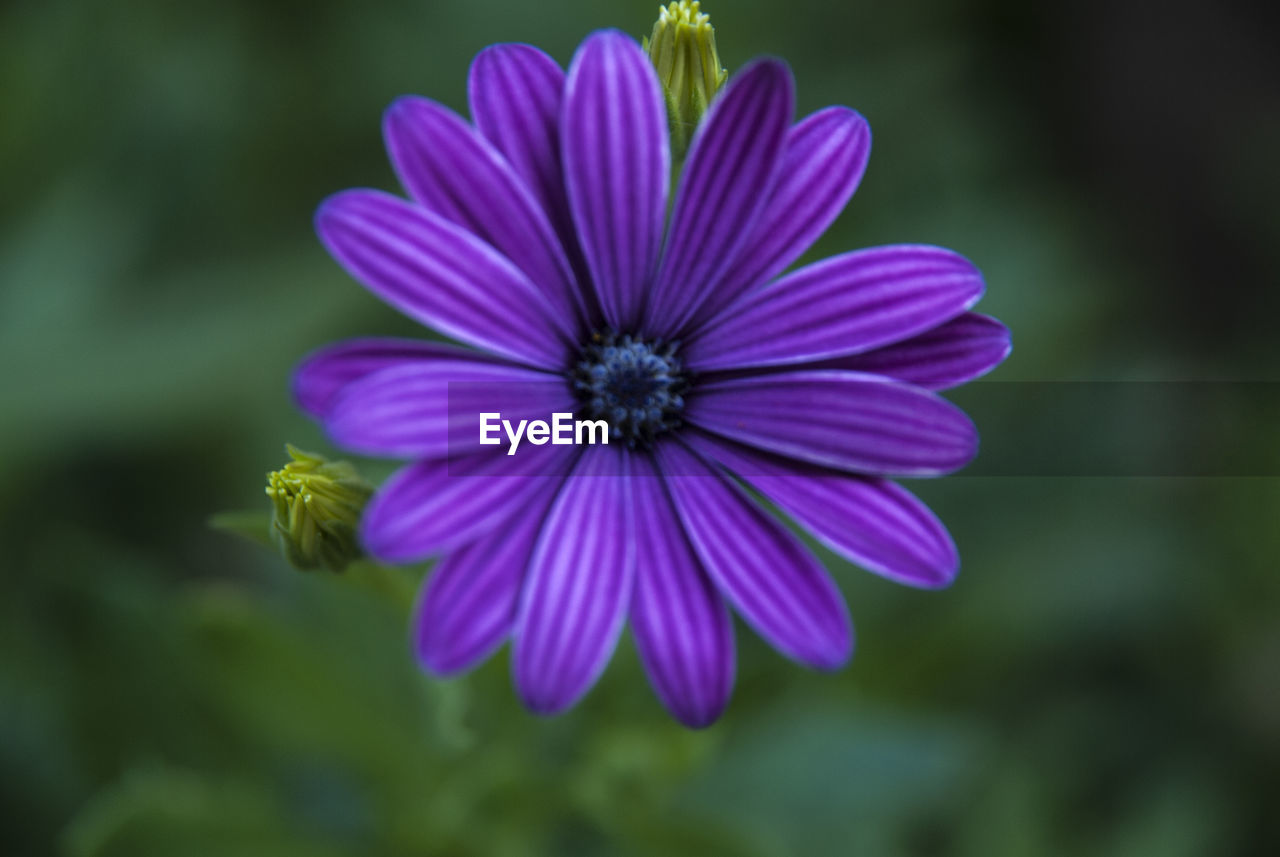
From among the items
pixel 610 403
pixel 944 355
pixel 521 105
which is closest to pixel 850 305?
pixel 944 355

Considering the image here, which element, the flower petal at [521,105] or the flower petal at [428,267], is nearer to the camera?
the flower petal at [428,267]

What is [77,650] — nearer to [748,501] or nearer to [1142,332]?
[748,501]

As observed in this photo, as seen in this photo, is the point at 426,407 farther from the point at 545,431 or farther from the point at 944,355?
the point at 944,355

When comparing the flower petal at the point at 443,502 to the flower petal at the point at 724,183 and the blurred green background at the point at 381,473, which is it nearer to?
the flower petal at the point at 724,183

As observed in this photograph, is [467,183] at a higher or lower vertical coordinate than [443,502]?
higher

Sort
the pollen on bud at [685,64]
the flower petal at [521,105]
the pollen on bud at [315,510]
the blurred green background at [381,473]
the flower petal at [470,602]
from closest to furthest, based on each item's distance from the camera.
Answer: the flower petal at [470,602] → the flower petal at [521,105] → the pollen on bud at [315,510] → the pollen on bud at [685,64] → the blurred green background at [381,473]

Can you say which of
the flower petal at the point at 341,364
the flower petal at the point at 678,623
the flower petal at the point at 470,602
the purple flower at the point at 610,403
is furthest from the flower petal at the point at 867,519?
the flower petal at the point at 341,364

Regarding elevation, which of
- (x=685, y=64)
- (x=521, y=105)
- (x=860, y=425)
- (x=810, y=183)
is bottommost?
(x=860, y=425)
